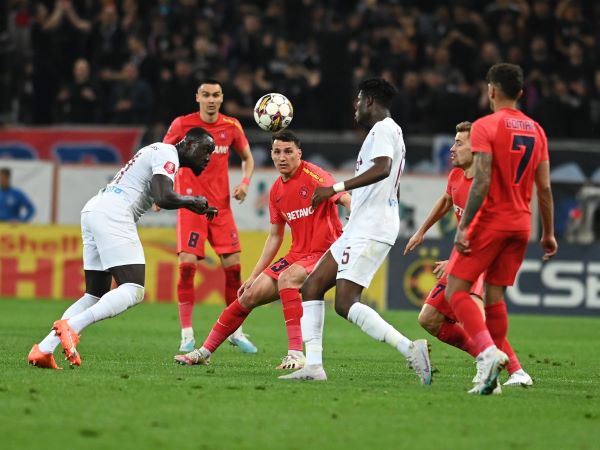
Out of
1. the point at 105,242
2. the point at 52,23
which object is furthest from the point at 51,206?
the point at 105,242

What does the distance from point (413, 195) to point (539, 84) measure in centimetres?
313

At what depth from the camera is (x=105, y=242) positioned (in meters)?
9.95

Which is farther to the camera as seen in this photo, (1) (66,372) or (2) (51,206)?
(2) (51,206)

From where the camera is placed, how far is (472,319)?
8.59 m

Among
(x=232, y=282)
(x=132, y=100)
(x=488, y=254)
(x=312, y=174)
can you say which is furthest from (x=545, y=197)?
(x=132, y=100)

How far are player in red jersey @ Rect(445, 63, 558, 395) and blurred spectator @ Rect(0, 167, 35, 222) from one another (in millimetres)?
14422

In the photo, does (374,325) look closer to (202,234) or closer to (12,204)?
(202,234)

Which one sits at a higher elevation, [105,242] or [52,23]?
[52,23]

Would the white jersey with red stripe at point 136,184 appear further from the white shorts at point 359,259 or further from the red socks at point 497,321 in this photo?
the red socks at point 497,321

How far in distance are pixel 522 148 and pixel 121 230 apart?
135 inches

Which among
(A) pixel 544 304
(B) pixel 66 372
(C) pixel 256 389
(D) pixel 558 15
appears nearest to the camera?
(C) pixel 256 389

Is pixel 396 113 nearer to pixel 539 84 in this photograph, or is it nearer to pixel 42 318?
pixel 539 84

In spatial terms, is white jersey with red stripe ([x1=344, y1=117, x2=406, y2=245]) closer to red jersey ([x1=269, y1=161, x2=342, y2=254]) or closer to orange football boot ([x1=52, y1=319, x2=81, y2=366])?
red jersey ([x1=269, y1=161, x2=342, y2=254])

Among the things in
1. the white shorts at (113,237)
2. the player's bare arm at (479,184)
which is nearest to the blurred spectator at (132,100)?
the white shorts at (113,237)
